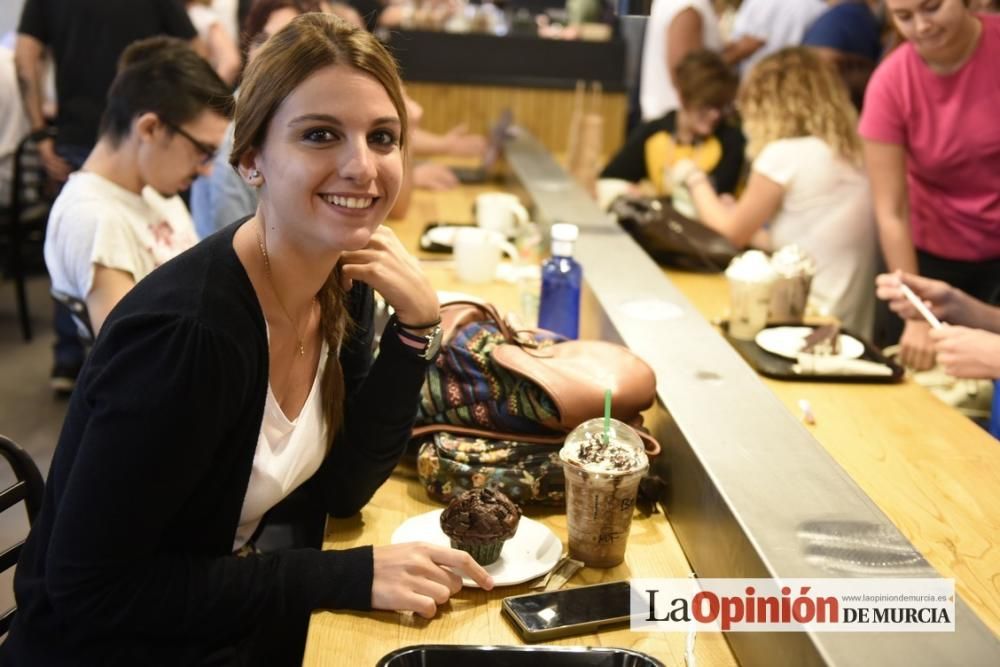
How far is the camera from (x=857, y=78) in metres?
4.80

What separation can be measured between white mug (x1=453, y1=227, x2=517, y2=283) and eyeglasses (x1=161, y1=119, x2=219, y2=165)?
2.32 feet

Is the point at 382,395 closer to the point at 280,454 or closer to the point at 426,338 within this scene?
the point at 426,338

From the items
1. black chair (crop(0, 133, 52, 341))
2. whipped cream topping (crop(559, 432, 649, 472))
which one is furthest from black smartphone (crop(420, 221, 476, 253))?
black chair (crop(0, 133, 52, 341))

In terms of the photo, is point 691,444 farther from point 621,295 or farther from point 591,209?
point 591,209

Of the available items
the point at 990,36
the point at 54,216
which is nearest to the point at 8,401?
the point at 54,216

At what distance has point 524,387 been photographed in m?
1.73

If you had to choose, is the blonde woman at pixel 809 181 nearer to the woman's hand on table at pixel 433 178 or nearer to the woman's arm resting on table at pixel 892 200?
the woman's arm resting on table at pixel 892 200

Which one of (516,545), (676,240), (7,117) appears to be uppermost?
(516,545)

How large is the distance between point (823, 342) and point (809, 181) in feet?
3.79

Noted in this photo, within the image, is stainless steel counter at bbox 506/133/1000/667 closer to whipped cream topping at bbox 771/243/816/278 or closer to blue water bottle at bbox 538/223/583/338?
blue water bottle at bbox 538/223/583/338

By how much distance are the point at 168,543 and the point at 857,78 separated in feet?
13.8

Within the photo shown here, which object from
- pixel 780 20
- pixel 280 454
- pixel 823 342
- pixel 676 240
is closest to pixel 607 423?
pixel 280 454

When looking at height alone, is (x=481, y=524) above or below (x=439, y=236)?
above

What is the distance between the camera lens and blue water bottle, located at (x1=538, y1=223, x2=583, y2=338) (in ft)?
7.47
